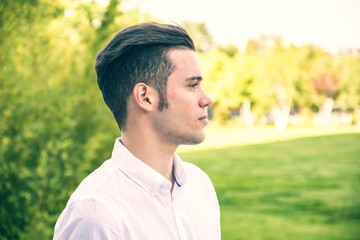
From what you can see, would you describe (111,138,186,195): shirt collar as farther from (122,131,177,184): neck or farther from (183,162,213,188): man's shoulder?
(183,162,213,188): man's shoulder

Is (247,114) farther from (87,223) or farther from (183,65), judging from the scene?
(87,223)

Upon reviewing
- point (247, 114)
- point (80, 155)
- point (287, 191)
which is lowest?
point (247, 114)

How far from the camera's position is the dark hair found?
1.73 metres

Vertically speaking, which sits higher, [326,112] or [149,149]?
[149,149]

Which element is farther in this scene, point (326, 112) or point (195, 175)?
point (326, 112)

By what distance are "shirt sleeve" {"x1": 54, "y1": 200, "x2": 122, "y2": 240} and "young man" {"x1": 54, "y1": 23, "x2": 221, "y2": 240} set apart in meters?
0.17

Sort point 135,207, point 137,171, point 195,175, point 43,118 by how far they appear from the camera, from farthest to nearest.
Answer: point 43,118, point 195,175, point 137,171, point 135,207

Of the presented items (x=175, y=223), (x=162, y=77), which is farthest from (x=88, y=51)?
(x=175, y=223)

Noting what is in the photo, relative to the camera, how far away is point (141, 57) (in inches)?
69.1

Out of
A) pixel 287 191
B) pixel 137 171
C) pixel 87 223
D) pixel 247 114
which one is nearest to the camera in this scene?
pixel 87 223

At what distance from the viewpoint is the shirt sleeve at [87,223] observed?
136cm

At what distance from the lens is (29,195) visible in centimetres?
372

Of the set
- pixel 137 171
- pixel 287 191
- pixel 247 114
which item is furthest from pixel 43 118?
pixel 247 114

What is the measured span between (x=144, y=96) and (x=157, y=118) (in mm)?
116
